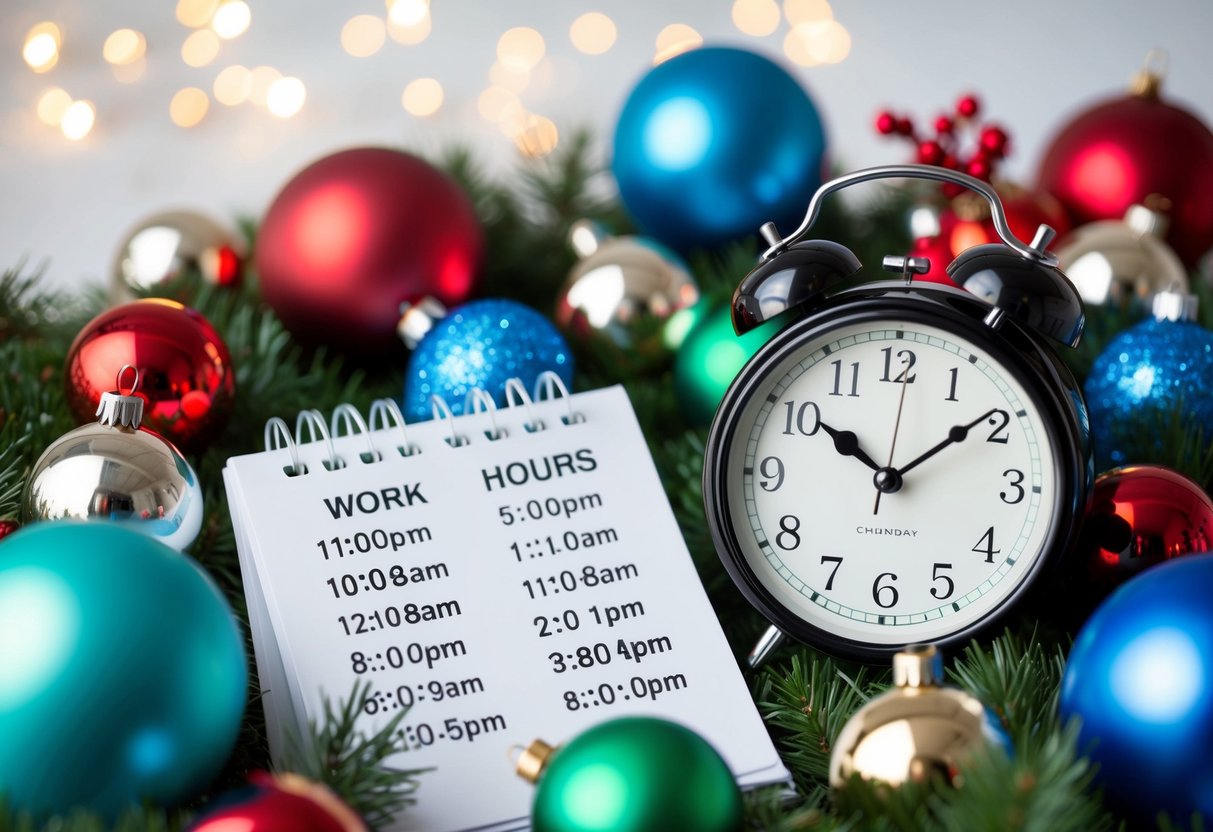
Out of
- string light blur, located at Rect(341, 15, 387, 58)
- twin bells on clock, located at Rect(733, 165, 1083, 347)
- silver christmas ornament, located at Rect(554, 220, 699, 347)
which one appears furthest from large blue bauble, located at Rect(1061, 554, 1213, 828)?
string light blur, located at Rect(341, 15, 387, 58)

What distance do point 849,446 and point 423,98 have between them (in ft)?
6.93

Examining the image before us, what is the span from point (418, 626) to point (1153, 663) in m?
0.60

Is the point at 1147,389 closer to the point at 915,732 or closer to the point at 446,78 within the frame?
the point at 915,732

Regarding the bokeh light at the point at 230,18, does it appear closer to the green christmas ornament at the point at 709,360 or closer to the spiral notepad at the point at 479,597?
the green christmas ornament at the point at 709,360

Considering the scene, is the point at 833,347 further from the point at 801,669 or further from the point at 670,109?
the point at 670,109

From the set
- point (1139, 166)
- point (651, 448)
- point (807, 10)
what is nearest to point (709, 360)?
point (651, 448)

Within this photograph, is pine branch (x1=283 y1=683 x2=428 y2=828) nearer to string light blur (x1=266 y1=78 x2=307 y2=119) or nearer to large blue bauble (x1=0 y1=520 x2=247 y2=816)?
large blue bauble (x1=0 y1=520 x2=247 y2=816)

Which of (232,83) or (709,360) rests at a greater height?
(232,83)

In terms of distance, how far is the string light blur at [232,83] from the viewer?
283 cm

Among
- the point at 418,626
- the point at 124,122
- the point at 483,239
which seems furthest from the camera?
the point at 124,122

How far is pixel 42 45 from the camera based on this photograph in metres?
2.33

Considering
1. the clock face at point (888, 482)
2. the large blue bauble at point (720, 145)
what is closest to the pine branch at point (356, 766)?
the clock face at point (888, 482)

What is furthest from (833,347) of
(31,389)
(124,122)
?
(124,122)

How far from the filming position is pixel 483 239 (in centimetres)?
162
